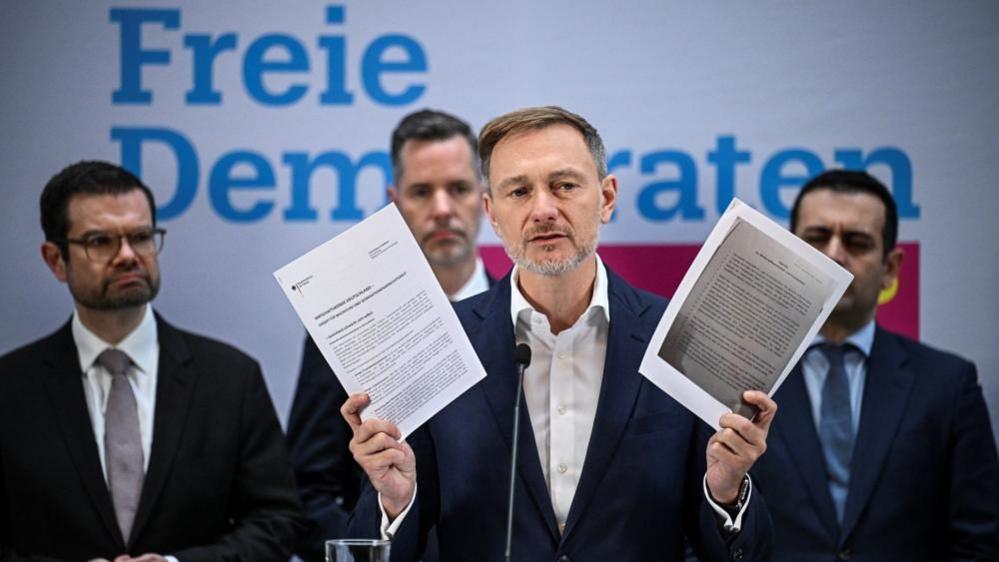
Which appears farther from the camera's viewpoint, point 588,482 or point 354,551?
point 588,482

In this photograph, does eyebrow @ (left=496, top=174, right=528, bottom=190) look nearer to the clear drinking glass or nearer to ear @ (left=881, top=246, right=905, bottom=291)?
the clear drinking glass

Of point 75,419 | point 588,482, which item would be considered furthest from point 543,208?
point 75,419

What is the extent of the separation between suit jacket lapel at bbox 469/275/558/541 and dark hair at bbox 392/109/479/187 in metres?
1.35

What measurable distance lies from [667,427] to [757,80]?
2136 mm

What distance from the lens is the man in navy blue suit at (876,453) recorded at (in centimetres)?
392

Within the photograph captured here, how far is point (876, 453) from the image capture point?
3.97 meters

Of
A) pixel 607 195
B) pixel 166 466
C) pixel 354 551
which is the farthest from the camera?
pixel 166 466

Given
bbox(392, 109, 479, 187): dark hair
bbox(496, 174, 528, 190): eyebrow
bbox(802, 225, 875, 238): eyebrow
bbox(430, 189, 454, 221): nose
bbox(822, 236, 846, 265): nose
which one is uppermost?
bbox(392, 109, 479, 187): dark hair

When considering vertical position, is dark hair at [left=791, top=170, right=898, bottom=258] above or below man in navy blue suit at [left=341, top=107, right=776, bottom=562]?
above

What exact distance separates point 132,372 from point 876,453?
2553 millimetres

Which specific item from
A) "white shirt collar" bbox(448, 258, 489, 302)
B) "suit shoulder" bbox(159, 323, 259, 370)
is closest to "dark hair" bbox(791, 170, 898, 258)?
"white shirt collar" bbox(448, 258, 489, 302)

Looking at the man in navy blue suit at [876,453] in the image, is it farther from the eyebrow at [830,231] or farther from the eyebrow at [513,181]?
the eyebrow at [513,181]

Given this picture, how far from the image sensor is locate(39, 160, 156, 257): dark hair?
408cm

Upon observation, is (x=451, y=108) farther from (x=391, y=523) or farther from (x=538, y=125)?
(x=391, y=523)
